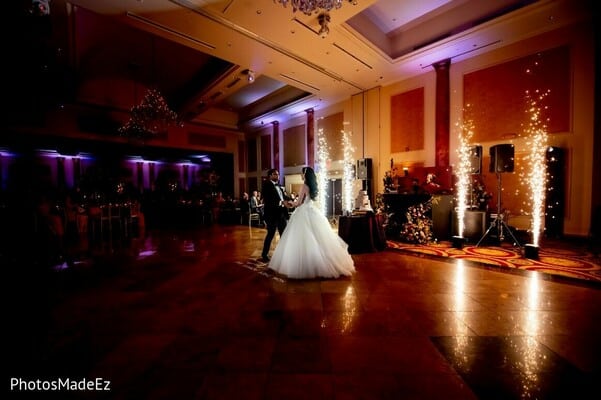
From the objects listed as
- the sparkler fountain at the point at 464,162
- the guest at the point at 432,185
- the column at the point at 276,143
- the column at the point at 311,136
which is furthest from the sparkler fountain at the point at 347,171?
the column at the point at 276,143

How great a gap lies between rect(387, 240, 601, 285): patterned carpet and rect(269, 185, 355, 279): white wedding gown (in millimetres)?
2402

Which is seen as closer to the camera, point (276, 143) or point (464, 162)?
point (464, 162)

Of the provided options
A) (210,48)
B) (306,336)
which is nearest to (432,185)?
(306,336)

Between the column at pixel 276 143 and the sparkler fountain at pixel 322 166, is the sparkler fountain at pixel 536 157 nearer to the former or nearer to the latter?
the sparkler fountain at pixel 322 166

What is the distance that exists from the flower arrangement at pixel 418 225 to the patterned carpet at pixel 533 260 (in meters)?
0.20

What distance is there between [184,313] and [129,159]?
13.0 meters

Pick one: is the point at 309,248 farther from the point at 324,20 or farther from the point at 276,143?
the point at 276,143

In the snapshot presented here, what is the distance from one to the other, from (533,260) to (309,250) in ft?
13.3

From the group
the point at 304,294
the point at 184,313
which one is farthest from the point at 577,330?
the point at 184,313

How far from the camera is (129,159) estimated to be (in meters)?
13.1

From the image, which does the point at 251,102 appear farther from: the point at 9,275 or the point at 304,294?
the point at 304,294

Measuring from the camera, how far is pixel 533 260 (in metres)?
4.62

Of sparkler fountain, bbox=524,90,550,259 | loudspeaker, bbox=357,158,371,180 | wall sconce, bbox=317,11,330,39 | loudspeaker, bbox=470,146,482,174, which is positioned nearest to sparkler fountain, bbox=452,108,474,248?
loudspeaker, bbox=470,146,482,174

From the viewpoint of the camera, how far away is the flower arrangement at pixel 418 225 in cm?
627
